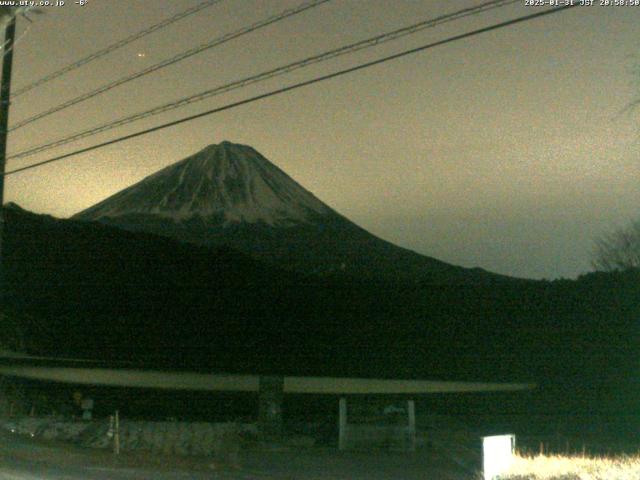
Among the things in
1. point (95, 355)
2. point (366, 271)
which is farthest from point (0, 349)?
point (366, 271)

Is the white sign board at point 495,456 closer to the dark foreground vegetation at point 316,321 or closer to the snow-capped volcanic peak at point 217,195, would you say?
the dark foreground vegetation at point 316,321

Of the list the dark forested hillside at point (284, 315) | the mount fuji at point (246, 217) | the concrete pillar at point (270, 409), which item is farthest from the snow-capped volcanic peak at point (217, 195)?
the concrete pillar at point (270, 409)

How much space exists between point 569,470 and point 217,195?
312 feet

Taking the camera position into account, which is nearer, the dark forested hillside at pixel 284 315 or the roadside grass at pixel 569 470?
the roadside grass at pixel 569 470

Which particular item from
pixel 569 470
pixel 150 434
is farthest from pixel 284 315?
pixel 569 470

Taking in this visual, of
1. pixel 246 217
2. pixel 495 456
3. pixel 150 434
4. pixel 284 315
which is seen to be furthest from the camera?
pixel 246 217

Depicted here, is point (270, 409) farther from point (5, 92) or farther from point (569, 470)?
point (569, 470)

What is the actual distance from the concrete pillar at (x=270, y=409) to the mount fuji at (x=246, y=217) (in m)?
51.3

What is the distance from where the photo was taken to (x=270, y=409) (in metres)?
19.4

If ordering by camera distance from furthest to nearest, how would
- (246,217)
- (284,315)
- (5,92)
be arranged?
1. (246,217)
2. (284,315)
3. (5,92)

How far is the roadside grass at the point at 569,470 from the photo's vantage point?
9197mm

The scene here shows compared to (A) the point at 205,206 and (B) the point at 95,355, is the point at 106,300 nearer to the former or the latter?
(B) the point at 95,355

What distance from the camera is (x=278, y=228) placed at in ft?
315

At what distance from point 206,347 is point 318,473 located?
3122cm
